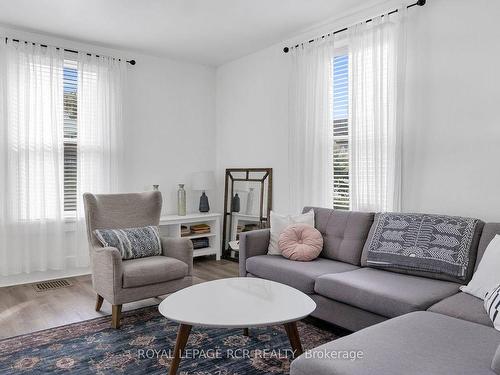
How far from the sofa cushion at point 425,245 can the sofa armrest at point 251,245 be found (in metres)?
0.89

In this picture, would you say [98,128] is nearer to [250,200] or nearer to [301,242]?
[250,200]

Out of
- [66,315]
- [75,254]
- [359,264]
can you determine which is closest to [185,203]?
[75,254]

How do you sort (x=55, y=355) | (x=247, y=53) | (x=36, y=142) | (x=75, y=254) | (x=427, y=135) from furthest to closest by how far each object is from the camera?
(x=247, y=53), (x=75, y=254), (x=36, y=142), (x=427, y=135), (x=55, y=355)

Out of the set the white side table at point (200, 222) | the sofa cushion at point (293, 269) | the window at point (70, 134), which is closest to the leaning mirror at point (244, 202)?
the white side table at point (200, 222)

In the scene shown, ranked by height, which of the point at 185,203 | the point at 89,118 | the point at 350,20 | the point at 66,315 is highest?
the point at 350,20

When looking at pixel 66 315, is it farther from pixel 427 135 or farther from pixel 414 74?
pixel 414 74

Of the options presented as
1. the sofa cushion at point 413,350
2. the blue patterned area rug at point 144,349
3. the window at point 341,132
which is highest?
the window at point 341,132

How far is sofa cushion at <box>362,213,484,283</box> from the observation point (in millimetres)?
2539

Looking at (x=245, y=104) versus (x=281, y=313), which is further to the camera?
(x=245, y=104)

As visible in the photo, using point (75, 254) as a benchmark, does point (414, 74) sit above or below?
above

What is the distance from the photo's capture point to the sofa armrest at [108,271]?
2871 millimetres

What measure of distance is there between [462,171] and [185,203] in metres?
3.26

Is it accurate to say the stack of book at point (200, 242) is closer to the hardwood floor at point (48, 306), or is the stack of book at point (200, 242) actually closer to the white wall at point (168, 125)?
the white wall at point (168, 125)

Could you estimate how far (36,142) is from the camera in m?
4.09
